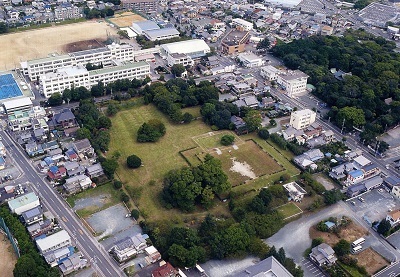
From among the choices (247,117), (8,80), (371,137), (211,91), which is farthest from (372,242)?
(8,80)

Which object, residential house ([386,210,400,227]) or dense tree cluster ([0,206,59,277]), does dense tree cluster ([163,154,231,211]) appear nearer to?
dense tree cluster ([0,206,59,277])

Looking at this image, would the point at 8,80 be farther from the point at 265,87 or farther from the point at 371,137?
the point at 371,137

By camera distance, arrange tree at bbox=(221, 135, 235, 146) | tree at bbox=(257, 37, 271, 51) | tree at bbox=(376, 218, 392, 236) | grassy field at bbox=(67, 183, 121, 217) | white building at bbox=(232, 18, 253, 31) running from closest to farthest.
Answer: tree at bbox=(376, 218, 392, 236), grassy field at bbox=(67, 183, 121, 217), tree at bbox=(221, 135, 235, 146), tree at bbox=(257, 37, 271, 51), white building at bbox=(232, 18, 253, 31)

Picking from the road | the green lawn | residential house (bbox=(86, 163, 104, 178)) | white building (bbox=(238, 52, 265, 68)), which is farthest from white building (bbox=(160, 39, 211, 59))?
the road

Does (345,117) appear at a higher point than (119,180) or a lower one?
higher

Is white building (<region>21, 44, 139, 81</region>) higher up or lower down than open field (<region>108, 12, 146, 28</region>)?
higher up

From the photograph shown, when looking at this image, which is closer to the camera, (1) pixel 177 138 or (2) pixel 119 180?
(2) pixel 119 180

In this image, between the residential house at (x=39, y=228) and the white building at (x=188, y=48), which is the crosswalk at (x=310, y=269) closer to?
the residential house at (x=39, y=228)

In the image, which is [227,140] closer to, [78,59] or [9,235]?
[9,235]
